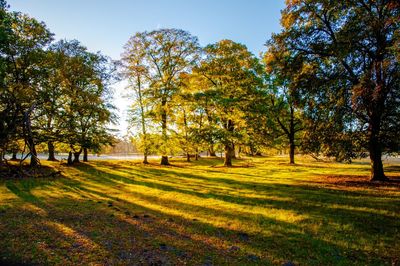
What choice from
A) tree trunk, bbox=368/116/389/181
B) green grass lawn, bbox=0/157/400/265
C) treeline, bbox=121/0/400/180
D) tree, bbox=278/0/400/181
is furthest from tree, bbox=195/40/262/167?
green grass lawn, bbox=0/157/400/265

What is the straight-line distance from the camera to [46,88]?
14047 mm

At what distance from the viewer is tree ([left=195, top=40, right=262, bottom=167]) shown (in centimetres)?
2773

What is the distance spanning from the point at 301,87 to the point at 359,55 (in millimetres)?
3968

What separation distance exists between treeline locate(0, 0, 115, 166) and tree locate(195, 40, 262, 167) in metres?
13.4

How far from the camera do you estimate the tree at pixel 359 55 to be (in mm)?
13891

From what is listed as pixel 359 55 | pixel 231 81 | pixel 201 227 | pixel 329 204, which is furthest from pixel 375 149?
pixel 231 81

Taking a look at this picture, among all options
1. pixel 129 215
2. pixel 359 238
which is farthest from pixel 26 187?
pixel 359 238

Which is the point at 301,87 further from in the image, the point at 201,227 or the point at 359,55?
the point at 201,227

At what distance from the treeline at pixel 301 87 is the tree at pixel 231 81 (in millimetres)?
117

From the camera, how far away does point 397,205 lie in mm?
10648

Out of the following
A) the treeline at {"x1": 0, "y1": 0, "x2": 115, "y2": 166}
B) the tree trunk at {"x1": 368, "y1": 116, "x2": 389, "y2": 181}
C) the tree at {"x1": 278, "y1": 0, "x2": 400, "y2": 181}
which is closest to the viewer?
the treeline at {"x1": 0, "y1": 0, "x2": 115, "y2": 166}

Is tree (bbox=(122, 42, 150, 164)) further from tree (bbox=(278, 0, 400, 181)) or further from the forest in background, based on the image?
tree (bbox=(278, 0, 400, 181))

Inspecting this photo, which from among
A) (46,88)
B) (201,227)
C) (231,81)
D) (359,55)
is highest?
(231,81)

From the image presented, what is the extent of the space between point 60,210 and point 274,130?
92.1 feet
